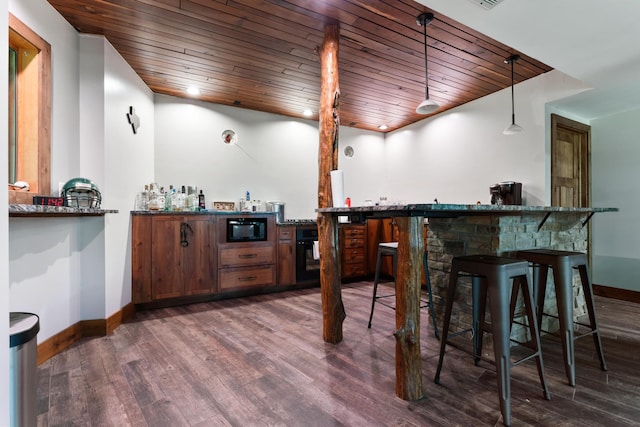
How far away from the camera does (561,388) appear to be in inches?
65.7

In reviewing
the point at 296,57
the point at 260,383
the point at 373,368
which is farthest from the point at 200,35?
the point at 373,368

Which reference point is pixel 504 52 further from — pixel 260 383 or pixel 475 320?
pixel 260 383

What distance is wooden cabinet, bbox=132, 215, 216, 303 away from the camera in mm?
3092

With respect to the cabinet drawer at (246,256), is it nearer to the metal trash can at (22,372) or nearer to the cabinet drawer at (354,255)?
the cabinet drawer at (354,255)

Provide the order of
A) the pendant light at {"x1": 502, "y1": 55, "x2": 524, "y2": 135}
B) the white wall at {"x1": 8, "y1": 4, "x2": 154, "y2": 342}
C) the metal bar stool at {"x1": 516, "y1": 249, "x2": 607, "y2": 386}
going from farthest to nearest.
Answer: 1. the pendant light at {"x1": 502, "y1": 55, "x2": 524, "y2": 135}
2. the white wall at {"x1": 8, "y1": 4, "x2": 154, "y2": 342}
3. the metal bar stool at {"x1": 516, "y1": 249, "x2": 607, "y2": 386}

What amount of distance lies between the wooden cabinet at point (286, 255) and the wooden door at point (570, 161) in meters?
3.19

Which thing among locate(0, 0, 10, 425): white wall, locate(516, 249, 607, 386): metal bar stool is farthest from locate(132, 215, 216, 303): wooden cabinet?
locate(516, 249, 607, 386): metal bar stool

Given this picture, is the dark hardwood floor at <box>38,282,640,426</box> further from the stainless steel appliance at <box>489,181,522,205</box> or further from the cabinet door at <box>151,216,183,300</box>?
the stainless steel appliance at <box>489,181,522,205</box>

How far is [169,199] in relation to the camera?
3.65m

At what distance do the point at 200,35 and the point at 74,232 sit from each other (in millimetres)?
1955

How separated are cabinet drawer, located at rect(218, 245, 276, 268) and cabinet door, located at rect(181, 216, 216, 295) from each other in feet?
0.45

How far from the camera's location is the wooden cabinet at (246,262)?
353cm

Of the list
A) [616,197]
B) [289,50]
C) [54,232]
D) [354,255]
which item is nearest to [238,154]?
[289,50]

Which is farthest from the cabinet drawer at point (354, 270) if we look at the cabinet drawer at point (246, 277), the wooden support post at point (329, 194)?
the wooden support post at point (329, 194)
